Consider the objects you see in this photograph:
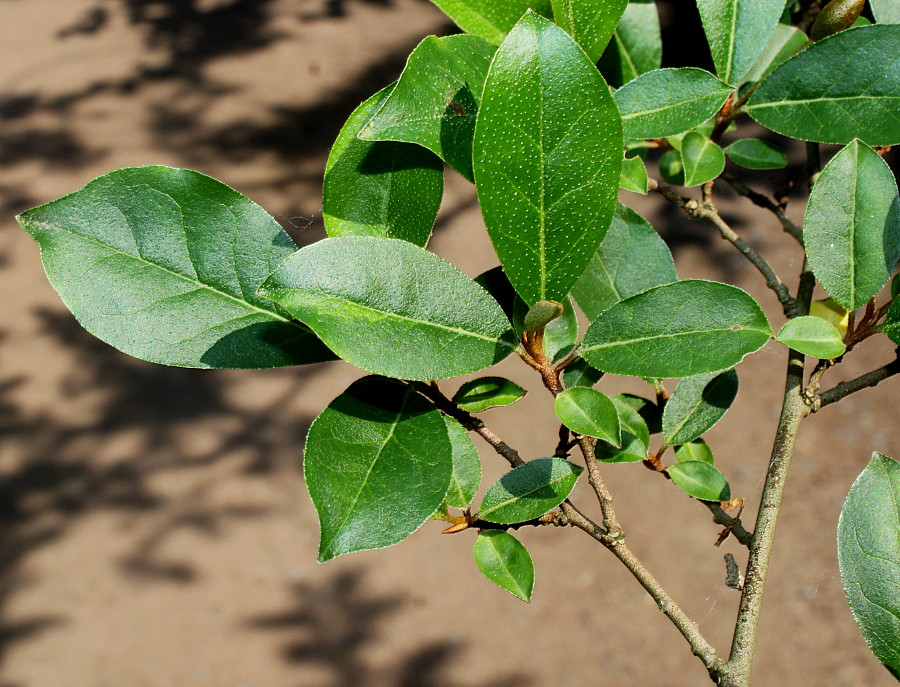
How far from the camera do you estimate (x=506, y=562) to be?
70cm

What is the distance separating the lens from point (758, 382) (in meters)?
2.93

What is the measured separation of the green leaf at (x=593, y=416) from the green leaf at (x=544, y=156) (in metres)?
0.10

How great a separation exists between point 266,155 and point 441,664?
2.54m

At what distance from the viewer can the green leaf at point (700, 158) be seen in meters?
0.80

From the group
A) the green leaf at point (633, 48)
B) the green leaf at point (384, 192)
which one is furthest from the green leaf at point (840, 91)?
the green leaf at point (384, 192)

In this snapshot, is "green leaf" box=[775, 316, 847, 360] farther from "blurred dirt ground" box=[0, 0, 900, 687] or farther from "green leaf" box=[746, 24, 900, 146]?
"blurred dirt ground" box=[0, 0, 900, 687]

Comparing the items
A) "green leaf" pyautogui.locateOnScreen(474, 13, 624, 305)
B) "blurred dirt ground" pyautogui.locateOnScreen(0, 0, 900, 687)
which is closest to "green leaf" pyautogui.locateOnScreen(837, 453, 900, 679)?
"green leaf" pyautogui.locateOnScreen(474, 13, 624, 305)

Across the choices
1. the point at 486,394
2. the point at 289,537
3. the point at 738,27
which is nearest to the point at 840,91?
the point at 738,27

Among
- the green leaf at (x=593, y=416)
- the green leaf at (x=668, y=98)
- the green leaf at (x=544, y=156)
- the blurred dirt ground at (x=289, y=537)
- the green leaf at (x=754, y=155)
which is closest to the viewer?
the green leaf at (x=544, y=156)

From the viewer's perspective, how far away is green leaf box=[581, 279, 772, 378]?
577mm

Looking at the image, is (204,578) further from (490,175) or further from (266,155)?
(490,175)

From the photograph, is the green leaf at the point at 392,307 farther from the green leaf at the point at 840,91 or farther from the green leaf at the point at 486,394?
the green leaf at the point at 840,91

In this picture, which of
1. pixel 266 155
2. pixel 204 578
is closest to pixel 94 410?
pixel 204 578

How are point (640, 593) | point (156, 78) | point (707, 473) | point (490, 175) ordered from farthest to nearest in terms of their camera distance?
1. point (156, 78)
2. point (640, 593)
3. point (707, 473)
4. point (490, 175)
